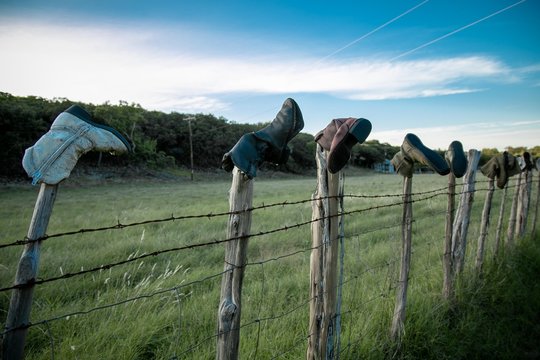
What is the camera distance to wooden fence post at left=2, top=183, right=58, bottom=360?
1338 mm

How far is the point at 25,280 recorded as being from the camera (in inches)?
52.9

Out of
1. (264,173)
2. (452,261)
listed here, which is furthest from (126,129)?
(452,261)

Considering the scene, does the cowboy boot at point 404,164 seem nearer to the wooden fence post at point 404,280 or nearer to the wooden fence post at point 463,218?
the wooden fence post at point 404,280

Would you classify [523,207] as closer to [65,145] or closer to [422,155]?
[422,155]

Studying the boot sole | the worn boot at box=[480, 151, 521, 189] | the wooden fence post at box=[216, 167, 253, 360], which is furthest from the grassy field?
the worn boot at box=[480, 151, 521, 189]

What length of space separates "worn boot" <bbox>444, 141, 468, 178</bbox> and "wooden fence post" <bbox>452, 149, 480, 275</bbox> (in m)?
0.65

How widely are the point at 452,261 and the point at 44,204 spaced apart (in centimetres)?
395

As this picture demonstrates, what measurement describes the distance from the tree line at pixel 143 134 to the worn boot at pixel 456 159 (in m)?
10.7

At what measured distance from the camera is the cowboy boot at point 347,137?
1840 millimetres

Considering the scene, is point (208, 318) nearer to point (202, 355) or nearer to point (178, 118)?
point (202, 355)

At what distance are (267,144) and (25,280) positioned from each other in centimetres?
127

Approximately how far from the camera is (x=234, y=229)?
1.65 meters

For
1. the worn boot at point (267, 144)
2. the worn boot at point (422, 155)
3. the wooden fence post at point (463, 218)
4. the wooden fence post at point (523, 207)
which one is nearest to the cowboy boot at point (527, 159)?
the wooden fence post at point (523, 207)

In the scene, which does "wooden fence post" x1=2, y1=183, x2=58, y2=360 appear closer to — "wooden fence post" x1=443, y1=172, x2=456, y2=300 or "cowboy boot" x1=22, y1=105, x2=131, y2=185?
"cowboy boot" x1=22, y1=105, x2=131, y2=185
